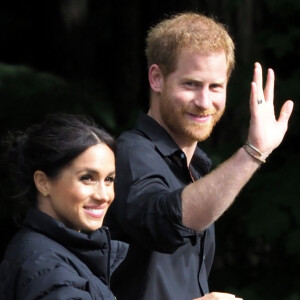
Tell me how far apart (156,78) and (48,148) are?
0.70 metres

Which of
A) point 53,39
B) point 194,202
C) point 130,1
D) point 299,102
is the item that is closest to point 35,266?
point 194,202

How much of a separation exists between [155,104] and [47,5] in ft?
14.7

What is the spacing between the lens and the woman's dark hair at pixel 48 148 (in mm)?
2961

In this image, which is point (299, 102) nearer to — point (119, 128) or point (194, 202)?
point (119, 128)

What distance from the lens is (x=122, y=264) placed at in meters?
3.40

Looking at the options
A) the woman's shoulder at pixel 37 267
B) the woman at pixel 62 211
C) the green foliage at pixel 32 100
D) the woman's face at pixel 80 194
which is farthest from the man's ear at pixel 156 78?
the green foliage at pixel 32 100

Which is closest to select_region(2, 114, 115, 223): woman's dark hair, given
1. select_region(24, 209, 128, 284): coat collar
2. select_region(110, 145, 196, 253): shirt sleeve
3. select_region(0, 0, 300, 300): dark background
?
select_region(24, 209, 128, 284): coat collar

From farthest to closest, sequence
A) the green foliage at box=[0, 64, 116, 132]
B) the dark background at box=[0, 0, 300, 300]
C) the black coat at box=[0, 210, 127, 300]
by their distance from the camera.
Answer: the green foliage at box=[0, 64, 116, 132]
the dark background at box=[0, 0, 300, 300]
the black coat at box=[0, 210, 127, 300]

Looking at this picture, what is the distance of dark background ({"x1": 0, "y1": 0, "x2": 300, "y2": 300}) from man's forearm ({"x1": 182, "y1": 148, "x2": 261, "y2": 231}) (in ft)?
9.07

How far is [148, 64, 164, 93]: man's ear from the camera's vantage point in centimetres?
355

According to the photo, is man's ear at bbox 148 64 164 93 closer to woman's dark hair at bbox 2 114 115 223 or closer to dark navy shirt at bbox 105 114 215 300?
dark navy shirt at bbox 105 114 215 300

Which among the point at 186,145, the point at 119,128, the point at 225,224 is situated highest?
the point at 186,145

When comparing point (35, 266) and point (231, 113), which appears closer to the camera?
point (35, 266)

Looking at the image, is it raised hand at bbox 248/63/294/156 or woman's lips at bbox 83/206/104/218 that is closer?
woman's lips at bbox 83/206/104/218
